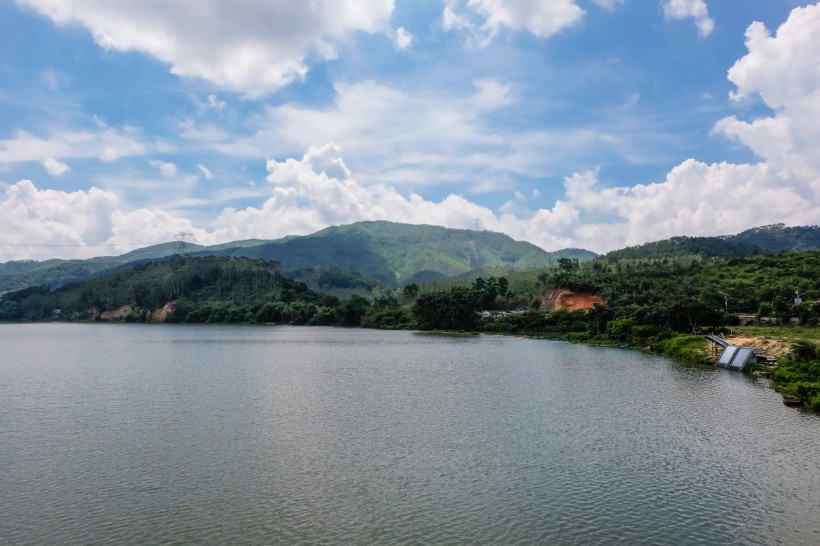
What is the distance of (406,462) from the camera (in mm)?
25234

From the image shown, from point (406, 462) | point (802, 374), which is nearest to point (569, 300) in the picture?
point (802, 374)

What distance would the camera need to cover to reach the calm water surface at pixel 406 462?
725 inches

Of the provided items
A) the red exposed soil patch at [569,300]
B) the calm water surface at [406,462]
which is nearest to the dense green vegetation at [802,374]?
the calm water surface at [406,462]

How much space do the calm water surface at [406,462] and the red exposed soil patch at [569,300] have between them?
7849cm

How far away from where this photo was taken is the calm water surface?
1841 centimetres

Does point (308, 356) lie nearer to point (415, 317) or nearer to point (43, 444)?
point (43, 444)

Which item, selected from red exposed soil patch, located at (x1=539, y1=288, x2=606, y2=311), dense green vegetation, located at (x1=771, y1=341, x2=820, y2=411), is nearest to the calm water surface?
dense green vegetation, located at (x1=771, y1=341, x2=820, y2=411)

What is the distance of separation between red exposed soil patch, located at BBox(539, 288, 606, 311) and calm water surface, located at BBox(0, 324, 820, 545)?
78.5 meters

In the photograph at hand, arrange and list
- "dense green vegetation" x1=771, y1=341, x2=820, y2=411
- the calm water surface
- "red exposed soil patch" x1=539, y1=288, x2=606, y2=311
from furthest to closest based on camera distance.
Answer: "red exposed soil patch" x1=539, y1=288, x2=606, y2=311
"dense green vegetation" x1=771, y1=341, x2=820, y2=411
the calm water surface

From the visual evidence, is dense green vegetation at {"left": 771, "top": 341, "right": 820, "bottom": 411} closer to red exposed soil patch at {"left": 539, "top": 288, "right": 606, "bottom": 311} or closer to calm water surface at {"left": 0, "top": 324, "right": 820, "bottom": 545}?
calm water surface at {"left": 0, "top": 324, "right": 820, "bottom": 545}

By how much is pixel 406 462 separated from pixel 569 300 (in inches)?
4453

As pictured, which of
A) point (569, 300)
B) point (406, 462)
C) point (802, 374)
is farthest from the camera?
point (569, 300)

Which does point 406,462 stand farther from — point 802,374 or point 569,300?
point 569,300

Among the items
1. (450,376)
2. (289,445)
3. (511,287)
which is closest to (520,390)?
(450,376)
